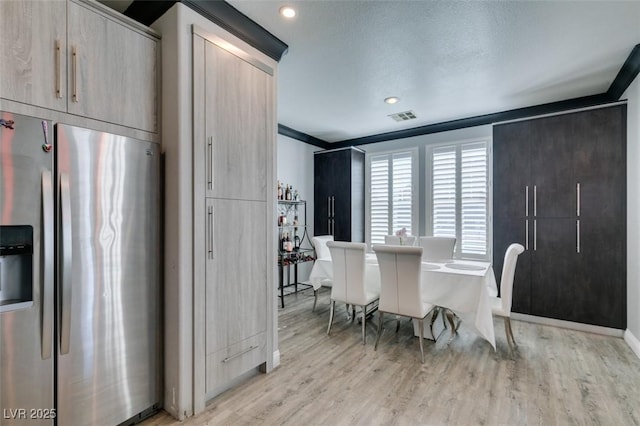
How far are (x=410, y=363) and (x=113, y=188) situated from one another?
105 inches

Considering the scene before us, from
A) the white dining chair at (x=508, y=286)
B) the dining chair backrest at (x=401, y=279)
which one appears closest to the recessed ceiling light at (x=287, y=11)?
the dining chair backrest at (x=401, y=279)

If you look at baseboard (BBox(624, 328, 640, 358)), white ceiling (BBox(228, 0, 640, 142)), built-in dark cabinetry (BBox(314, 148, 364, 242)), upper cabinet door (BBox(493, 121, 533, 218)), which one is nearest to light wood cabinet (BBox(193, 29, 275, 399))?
white ceiling (BBox(228, 0, 640, 142))

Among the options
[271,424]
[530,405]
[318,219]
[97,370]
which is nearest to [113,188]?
[97,370]

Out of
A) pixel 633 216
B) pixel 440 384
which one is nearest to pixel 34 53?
pixel 440 384

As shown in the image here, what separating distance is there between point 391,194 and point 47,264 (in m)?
4.63

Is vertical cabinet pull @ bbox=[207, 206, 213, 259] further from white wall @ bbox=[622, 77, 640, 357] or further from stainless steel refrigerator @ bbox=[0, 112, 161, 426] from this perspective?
white wall @ bbox=[622, 77, 640, 357]

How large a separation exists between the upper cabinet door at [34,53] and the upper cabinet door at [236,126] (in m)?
0.75

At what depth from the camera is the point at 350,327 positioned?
355 cm

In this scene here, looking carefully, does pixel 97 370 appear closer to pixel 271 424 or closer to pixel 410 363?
pixel 271 424

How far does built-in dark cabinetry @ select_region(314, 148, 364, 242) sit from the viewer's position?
525 centimetres

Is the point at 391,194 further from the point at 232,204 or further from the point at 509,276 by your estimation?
the point at 232,204

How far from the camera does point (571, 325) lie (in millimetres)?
3477

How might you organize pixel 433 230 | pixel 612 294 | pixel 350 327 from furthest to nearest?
pixel 433 230 < pixel 350 327 < pixel 612 294

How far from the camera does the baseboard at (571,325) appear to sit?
327 cm
